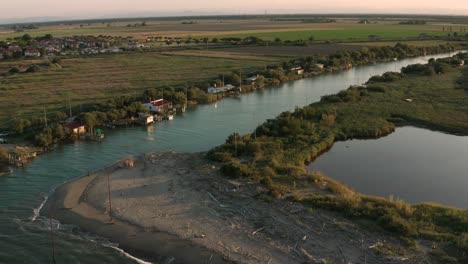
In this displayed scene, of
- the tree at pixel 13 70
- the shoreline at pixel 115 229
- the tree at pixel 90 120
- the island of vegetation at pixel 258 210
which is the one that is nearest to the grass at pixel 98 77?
the tree at pixel 13 70

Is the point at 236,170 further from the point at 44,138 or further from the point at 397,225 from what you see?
the point at 44,138

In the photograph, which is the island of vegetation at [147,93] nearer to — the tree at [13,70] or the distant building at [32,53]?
the tree at [13,70]

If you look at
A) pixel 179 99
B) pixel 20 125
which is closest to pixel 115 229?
pixel 20 125

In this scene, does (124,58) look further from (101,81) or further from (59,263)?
(59,263)

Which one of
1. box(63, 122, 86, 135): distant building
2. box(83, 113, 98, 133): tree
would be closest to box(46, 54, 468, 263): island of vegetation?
box(63, 122, 86, 135): distant building

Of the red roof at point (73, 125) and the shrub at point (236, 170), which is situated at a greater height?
the red roof at point (73, 125)

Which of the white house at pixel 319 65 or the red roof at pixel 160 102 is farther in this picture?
the white house at pixel 319 65
